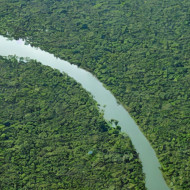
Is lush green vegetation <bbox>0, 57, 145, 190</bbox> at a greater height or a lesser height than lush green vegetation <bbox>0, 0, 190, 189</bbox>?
lesser

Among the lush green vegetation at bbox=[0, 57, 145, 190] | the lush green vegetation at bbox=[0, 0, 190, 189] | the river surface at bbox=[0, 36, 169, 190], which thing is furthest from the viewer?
the lush green vegetation at bbox=[0, 0, 190, 189]

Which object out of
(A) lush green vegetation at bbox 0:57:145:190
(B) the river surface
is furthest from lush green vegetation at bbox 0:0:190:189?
(A) lush green vegetation at bbox 0:57:145:190

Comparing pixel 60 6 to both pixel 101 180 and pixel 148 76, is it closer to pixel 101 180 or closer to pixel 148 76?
pixel 148 76

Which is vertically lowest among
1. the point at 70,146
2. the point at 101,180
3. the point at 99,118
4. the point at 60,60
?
the point at 101,180

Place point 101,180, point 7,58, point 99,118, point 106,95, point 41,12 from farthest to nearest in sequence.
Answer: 1. point 41,12
2. point 7,58
3. point 106,95
4. point 99,118
5. point 101,180

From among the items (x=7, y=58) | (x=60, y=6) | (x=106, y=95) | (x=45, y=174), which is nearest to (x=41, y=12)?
→ (x=60, y=6)

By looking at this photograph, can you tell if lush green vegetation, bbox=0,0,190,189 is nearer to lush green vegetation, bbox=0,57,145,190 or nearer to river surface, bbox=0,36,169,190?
river surface, bbox=0,36,169,190

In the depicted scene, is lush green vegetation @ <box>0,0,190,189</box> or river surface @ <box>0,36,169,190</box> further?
lush green vegetation @ <box>0,0,190,189</box>

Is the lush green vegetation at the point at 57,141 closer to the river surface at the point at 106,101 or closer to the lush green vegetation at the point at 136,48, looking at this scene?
the river surface at the point at 106,101
